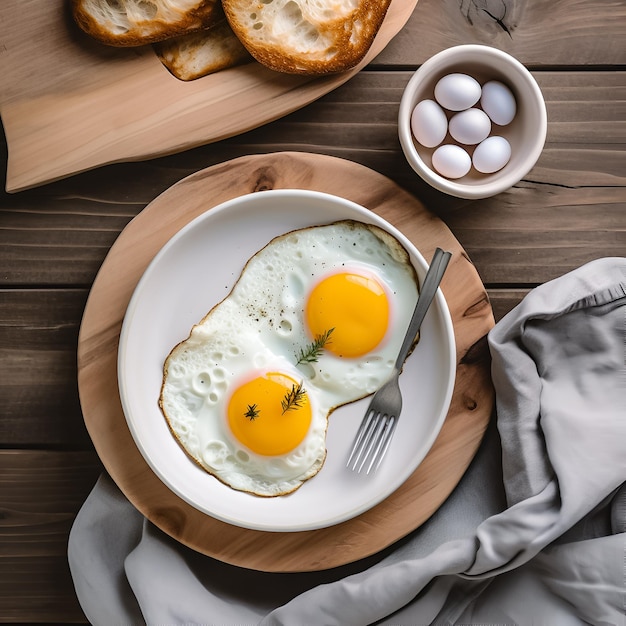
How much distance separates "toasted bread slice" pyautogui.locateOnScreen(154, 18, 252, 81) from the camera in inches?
49.9

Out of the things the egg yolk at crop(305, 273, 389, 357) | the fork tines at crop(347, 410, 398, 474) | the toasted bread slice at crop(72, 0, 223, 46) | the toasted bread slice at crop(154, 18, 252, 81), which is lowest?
the fork tines at crop(347, 410, 398, 474)

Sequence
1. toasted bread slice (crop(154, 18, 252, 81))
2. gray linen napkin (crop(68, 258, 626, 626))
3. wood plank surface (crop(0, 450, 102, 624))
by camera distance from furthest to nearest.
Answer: wood plank surface (crop(0, 450, 102, 624))
toasted bread slice (crop(154, 18, 252, 81))
gray linen napkin (crop(68, 258, 626, 626))

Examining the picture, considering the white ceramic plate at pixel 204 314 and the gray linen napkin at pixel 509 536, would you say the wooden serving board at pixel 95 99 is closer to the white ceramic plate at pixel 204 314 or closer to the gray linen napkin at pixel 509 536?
the white ceramic plate at pixel 204 314

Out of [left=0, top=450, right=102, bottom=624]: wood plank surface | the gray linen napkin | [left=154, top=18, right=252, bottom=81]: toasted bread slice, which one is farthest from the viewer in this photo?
[left=0, top=450, right=102, bottom=624]: wood plank surface

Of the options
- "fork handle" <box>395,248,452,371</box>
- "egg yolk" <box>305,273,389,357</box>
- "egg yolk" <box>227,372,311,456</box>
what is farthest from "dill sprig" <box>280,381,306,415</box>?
"fork handle" <box>395,248,452,371</box>

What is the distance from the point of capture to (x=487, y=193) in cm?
121

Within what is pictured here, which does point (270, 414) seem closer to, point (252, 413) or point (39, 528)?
point (252, 413)

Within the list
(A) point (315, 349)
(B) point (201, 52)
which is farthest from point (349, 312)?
(B) point (201, 52)

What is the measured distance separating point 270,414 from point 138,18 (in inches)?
31.5

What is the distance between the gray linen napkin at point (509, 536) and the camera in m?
1.15

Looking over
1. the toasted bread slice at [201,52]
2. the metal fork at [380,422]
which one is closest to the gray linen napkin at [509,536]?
the metal fork at [380,422]

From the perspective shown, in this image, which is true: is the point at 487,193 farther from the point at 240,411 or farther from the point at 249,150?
the point at 240,411

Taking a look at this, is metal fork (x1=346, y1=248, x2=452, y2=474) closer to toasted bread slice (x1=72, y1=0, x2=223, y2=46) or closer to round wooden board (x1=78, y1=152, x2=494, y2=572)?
round wooden board (x1=78, y1=152, x2=494, y2=572)

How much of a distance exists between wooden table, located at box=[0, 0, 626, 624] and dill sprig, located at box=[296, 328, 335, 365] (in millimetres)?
366
